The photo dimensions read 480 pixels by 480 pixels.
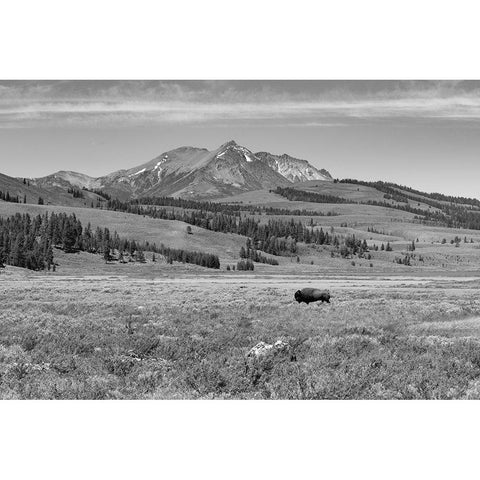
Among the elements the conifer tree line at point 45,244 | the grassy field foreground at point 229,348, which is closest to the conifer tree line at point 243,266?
the conifer tree line at point 45,244

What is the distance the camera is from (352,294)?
51.7ft

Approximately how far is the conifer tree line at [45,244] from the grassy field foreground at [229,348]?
9899 mm

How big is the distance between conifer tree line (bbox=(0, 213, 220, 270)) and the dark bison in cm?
974

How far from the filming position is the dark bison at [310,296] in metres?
13.7

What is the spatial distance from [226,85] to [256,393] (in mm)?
6472

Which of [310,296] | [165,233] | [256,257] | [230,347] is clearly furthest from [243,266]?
[165,233]

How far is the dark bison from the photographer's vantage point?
1371 cm

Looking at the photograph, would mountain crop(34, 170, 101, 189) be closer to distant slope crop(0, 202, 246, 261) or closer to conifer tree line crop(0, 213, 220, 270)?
conifer tree line crop(0, 213, 220, 270)

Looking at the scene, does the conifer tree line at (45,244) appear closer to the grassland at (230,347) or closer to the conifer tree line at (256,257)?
the conifer tree line at (256,257)

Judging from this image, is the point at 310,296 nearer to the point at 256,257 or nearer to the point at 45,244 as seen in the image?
the point at 45,244

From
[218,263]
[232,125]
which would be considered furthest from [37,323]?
[218,263]

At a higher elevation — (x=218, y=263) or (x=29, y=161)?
(x=29, y=161)

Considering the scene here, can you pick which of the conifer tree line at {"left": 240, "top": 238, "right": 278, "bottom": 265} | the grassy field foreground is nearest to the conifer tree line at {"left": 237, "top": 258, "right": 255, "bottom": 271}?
the conifer tree line at {"left": 240, "top": 238, "right": 278, "bottom": 265}
